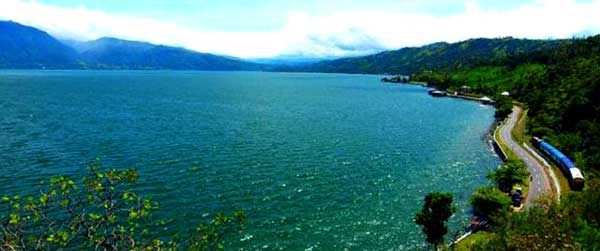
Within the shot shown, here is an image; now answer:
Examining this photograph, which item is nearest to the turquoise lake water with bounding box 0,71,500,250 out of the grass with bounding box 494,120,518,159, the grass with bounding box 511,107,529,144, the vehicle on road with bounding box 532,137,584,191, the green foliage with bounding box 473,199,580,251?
the grass with bounding box 494,120,518,159

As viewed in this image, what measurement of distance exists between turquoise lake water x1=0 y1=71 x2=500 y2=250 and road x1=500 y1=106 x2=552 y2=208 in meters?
5.68

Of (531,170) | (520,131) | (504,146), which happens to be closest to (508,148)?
(504,146)

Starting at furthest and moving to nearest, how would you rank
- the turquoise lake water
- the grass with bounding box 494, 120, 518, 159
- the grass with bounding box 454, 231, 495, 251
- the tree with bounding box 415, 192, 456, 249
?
the grass with bounding box 494, 120, 518, 159 → the turquoise lake water → the tree with bounding box 415, 192, 456, 249 → the grass with bounding box 454, 231, 495, 251

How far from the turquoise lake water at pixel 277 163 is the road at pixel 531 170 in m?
5.68

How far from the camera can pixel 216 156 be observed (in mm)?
82812

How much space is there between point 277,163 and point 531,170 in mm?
45587

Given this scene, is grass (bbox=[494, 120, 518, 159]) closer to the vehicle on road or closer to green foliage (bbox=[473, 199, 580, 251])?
the vehicle on road

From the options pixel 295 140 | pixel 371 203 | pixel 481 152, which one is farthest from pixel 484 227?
pixel 295 140

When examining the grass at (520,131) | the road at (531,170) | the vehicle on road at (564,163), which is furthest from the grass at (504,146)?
the vehicle on road at (564,163)

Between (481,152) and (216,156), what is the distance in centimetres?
5823

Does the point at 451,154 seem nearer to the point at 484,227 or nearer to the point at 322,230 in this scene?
the point at 484,227

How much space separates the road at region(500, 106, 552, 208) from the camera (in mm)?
64250

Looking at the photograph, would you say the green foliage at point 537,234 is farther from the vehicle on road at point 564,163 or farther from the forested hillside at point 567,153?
the vehicle on road at point 564,163

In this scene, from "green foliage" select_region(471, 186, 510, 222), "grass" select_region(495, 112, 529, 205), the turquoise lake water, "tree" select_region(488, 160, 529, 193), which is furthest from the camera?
"grass" select_region(495, 112, 529, 205)
